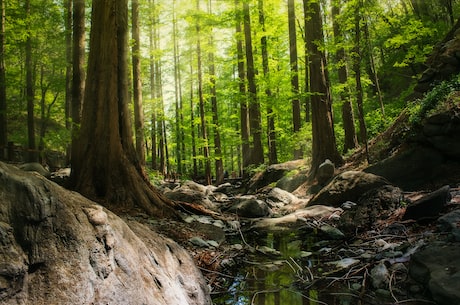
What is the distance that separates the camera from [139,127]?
48.6 feet

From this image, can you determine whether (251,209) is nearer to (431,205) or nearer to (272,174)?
(431,205)

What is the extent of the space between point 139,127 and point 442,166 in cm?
1105

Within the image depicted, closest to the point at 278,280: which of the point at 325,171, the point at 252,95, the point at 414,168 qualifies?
the point at 414,168

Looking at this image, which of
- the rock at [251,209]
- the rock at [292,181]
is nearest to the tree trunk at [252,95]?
the rock at [292,181]

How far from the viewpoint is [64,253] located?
222 cm

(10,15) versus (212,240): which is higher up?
(10,15)

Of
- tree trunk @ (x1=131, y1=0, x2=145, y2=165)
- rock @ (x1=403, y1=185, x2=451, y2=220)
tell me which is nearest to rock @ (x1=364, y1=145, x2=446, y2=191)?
rock @ (x1=403, y1=185, x2=451, y2=220)

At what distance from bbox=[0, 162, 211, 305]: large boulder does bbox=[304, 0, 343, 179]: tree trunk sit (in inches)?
380

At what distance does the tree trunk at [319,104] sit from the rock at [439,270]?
7.89 meters

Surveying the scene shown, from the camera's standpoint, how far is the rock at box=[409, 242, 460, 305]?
10.7 feet

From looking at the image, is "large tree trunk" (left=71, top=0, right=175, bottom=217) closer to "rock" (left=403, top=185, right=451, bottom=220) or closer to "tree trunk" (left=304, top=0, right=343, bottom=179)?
"rock" (left=403, top=185, right=451, bottom=220)

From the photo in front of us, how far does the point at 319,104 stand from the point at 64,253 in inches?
428

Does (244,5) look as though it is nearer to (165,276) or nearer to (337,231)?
(337,231)

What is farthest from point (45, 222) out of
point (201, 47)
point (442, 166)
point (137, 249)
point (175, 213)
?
point (201, 47)
